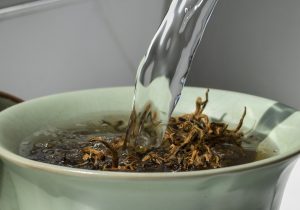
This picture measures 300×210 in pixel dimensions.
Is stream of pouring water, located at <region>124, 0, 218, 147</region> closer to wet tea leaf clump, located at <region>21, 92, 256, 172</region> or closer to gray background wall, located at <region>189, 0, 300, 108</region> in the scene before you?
wet tea leaf clump, located at <region>21, 92, 256, 172</region>

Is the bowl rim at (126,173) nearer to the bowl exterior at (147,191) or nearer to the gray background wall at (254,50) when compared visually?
the bowl exterior at (147,191)

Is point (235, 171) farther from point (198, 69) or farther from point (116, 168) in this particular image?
point (198, 69)

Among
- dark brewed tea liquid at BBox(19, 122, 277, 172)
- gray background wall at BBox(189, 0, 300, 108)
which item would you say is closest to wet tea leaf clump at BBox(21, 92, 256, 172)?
dark brewed tea liquid at BBox(19, 122, 277, 172)

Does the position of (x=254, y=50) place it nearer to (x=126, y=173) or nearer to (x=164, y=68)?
(x=164, y=68)

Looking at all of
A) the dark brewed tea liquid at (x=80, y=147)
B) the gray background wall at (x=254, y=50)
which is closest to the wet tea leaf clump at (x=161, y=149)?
the dark brewed tea liquid at (x=80, y=147)

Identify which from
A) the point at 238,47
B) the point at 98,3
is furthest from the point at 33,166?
the point at 238,47

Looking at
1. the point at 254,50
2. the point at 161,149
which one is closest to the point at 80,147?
the point at 161,149
